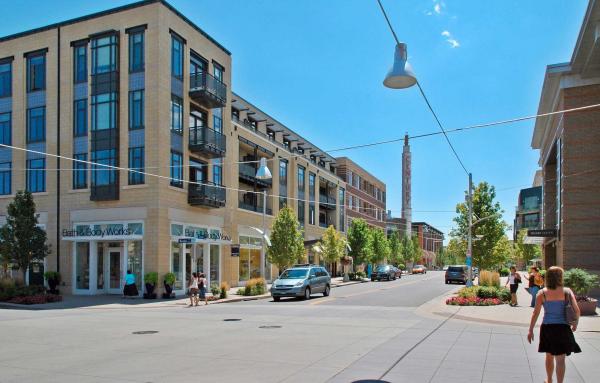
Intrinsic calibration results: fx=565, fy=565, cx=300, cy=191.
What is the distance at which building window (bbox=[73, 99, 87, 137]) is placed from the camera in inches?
1207

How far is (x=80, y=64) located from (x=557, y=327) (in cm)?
2967

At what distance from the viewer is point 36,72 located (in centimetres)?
3238

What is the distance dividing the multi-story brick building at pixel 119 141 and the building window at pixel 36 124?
57 millimetres

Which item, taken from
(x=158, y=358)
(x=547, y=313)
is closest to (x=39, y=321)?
(x=158, y=358)

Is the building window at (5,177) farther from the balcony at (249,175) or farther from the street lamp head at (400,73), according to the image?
the street lamp head at (400,73)

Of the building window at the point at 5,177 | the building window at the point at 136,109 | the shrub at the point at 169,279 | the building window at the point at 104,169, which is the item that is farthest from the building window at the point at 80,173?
the shrub at the point at 169,279

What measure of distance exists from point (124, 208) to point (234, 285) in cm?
1119

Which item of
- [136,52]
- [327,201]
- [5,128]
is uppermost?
[136,52]

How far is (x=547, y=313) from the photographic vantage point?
7312mm

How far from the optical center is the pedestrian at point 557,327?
710cm

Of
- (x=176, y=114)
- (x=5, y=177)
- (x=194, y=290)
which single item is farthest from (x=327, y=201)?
(x=194, y=290)

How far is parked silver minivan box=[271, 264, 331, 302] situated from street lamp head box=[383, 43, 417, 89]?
18972 millimetres

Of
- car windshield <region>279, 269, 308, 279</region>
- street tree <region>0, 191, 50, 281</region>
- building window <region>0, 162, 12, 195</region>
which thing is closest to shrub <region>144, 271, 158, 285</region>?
street tree <region>0, 191, 50, 281</region>

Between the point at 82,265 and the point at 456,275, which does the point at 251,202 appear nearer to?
the point at 82,265
